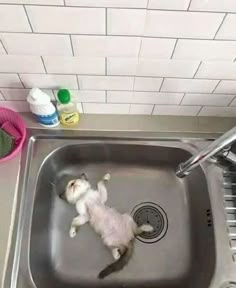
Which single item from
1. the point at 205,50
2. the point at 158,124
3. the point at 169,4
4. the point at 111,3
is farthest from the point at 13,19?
the point at 158,124

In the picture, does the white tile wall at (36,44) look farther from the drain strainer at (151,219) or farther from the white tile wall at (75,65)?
the drain strainer at (151,219)

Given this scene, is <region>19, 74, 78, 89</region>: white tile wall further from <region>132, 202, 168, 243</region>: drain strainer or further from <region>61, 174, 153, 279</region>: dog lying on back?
<region>132, 202, 168, 243</region>: drain strainer

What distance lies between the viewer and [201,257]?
957 millimetres

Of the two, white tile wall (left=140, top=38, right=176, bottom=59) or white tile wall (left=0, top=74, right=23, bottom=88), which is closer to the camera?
white tile wall (left=140, top=38, right=176, bottom=59)

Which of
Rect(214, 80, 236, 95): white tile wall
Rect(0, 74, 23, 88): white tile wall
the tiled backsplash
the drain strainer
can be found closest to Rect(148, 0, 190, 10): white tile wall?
the tiled backsplash

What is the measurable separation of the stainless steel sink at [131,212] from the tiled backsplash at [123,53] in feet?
0.40

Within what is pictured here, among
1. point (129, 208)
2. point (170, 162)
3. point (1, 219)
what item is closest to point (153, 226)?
point (129, 208)

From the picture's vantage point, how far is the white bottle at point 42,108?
2.71ft

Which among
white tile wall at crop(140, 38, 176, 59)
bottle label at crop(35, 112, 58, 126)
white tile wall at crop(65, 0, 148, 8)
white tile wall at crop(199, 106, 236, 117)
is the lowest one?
bottle label at crop(35, 112, 58, 126)

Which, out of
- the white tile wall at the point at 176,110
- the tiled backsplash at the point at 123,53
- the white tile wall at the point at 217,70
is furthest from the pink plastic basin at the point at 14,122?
the white tile wall at the point at 217,70

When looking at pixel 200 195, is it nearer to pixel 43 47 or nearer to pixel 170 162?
pixel 170 162

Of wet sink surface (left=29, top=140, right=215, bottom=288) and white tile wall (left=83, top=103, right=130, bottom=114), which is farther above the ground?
white tile wall (left=83, top=103, right=130, bottom=114)

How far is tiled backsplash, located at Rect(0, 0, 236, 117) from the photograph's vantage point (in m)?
0.64

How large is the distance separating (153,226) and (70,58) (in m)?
0.55
